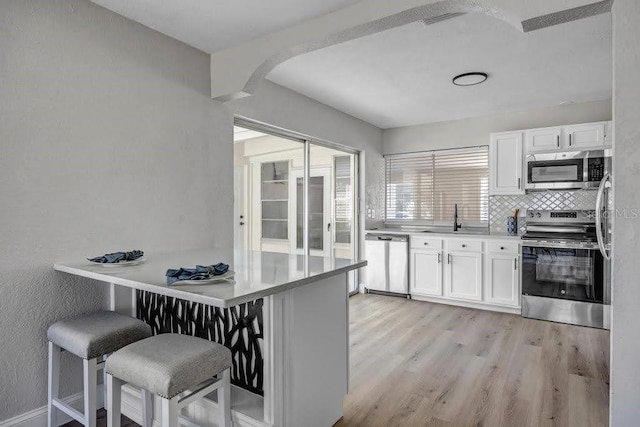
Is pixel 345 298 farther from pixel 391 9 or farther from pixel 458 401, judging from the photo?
pixel 391 9

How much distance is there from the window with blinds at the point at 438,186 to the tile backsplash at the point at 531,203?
0.42ft

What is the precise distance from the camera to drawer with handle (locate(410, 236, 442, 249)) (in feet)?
15.3

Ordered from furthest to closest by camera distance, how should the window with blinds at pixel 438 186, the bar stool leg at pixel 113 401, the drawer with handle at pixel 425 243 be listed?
the window with blinds at pixel 438 186, the drawer with handle at pixel 425 243, the bar stool leg at pixel 113 401

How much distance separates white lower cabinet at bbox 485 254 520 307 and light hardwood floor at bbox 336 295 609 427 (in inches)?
8.4

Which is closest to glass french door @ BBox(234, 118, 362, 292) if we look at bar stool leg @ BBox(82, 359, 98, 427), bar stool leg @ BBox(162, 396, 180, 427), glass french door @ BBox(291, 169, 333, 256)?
glass french door @ BBox(291, 169, 333, 256)

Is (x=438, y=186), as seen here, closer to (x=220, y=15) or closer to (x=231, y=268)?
(x=220, y=15)

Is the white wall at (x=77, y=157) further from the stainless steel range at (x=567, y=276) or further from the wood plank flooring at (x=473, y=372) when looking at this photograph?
the stainless steel range at (x=567, y=276)

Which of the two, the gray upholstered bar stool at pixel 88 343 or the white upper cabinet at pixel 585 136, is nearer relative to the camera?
the gray upholstered bar stool at pixel 88 343

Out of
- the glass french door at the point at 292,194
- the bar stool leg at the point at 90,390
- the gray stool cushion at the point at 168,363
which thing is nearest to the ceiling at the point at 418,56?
the glass french door at the point at 292,194

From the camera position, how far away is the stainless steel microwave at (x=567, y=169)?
3.92 meters

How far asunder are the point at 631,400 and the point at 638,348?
0.76ft

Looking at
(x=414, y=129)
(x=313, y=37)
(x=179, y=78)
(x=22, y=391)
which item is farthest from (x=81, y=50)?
(x=414, y=129)

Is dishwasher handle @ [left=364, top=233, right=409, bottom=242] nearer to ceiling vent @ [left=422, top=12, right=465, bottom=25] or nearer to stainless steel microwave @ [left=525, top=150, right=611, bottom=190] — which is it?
stainless steel microwave @ [left=525, top=150, right=611, bottom=190]

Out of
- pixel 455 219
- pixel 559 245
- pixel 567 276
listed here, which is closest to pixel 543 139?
pixel 559 245
